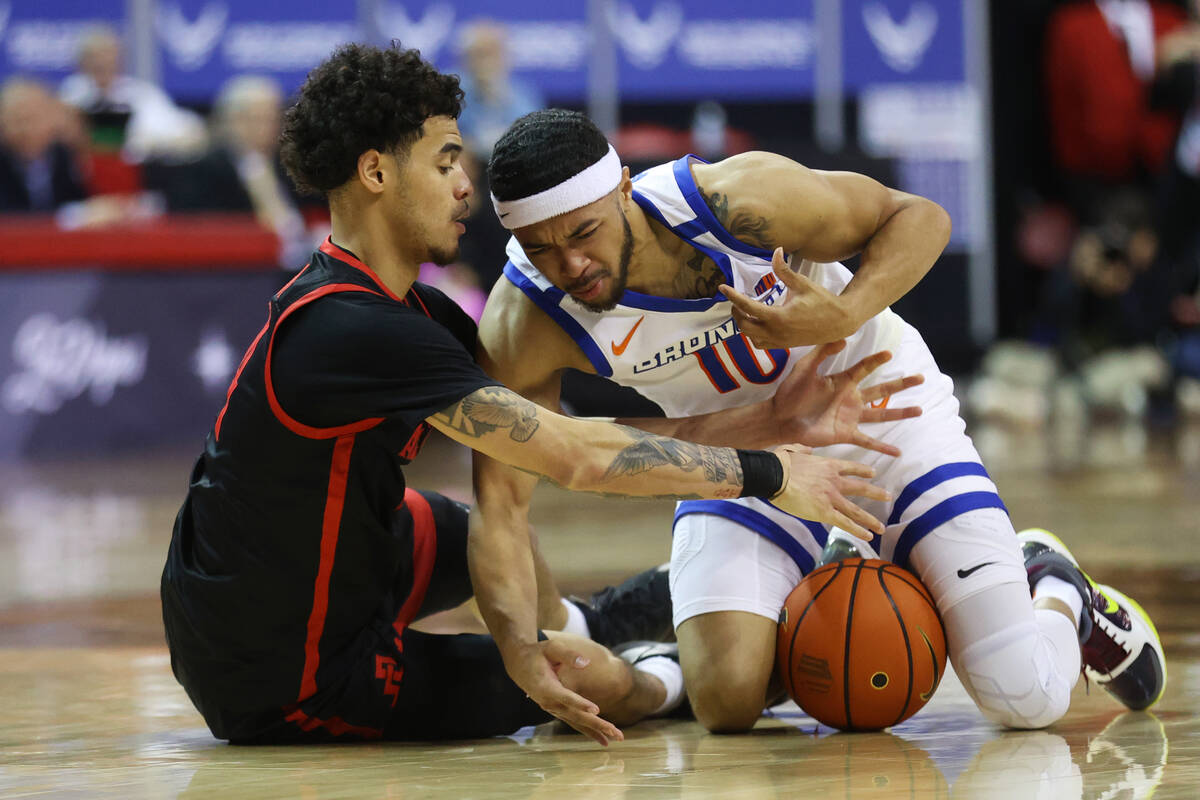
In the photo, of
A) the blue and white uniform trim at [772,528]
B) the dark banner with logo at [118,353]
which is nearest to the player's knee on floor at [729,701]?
the blue and white uniform trim at [772,528]

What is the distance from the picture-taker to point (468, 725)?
12.1ft

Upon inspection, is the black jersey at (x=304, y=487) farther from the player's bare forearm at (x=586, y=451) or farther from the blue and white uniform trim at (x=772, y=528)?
the blue and white uniform trim at (x=772, y=528)

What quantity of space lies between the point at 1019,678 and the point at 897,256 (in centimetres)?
107

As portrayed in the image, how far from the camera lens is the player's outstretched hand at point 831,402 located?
3.86 metres

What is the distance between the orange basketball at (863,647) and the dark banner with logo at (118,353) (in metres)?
7.66

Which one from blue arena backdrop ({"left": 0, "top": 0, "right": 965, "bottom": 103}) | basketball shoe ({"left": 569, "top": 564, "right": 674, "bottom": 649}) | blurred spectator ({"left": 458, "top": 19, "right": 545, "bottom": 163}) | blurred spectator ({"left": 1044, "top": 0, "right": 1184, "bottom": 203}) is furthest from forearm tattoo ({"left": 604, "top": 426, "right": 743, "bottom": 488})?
blurred spectator ({"left": 1044, "top": 0, "right": 1184, "bottom": 203})

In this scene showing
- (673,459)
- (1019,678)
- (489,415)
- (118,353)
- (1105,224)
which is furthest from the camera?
(1105,224)

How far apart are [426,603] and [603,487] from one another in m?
0.90

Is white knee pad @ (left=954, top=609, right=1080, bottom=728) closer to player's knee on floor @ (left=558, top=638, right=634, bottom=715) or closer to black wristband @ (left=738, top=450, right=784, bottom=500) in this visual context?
black wristband @ (left=738, top=450, right=784, bottom=500)

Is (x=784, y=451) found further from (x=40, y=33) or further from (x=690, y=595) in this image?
(x=40, y=33)

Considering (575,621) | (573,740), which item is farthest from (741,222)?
(573,740)

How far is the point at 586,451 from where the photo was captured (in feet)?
10.9

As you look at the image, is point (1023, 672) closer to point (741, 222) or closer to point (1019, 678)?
point (1019, 678)

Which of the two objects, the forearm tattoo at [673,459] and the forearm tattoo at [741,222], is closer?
the forearm tattoo at [673,459]
